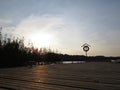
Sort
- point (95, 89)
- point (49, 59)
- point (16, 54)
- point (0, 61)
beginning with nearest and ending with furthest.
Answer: point (95, 89), point (0, 61), point (16, 54), point (49, 59)

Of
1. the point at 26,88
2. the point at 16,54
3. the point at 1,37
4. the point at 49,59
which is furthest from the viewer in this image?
the point at 49,59

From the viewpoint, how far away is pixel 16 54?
102 ft

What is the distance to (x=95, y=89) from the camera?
23.2ft

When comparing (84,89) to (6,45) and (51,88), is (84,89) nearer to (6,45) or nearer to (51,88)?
(51,88)

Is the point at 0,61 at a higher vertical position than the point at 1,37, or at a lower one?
lower

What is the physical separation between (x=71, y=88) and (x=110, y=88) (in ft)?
4.17

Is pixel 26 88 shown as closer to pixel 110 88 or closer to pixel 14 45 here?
pixel 110 88

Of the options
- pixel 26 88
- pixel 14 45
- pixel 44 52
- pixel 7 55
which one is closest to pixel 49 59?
pixel 44 52

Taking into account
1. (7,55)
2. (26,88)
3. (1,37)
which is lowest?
(26,88)

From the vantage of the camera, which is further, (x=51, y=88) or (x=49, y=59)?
(x=49, y=59)

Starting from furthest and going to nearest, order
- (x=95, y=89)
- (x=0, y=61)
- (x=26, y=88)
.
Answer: (x=0, y=61)
(x=26, y=88)
(x=95, y=89)

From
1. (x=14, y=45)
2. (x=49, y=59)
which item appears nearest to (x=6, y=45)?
(x=14, y=45)

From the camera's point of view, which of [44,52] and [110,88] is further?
[44,52]

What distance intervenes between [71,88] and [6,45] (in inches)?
997
